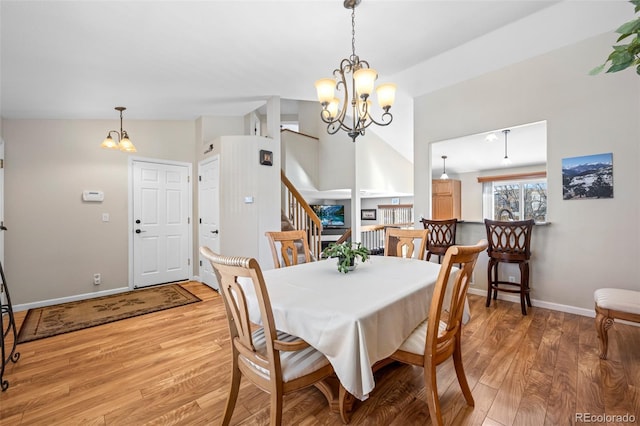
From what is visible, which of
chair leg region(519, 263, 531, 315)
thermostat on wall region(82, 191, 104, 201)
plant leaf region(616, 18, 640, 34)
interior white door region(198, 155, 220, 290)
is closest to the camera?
plant leaf region(616, 18, 640, 34)

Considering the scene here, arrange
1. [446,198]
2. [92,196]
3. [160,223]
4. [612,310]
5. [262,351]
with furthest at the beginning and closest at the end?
[446,198]
[160,223]
[92,196]
[612,310]
[262,351]

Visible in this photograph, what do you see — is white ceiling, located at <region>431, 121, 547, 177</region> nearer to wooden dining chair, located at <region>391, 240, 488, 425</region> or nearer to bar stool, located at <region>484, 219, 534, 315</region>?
bar stool, located at <region>484, 219, 534, 315</region>

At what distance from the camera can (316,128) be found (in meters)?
6.77

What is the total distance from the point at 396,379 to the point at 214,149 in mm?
3654

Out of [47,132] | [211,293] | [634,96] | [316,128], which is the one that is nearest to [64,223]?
[47,132]

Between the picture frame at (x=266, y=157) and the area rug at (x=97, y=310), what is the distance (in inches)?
79.3

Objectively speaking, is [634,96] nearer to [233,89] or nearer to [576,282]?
[576,282]

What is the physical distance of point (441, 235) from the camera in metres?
3.67

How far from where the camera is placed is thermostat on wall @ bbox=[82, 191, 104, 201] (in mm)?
3773

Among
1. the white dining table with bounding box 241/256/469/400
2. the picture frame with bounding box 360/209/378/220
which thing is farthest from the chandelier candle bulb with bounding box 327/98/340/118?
the picture frame with bounding box 360/209/378/220

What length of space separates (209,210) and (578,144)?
184 inches

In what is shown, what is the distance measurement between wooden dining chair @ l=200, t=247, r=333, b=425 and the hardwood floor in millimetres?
426

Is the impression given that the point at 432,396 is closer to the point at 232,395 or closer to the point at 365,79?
the point at 232,395
